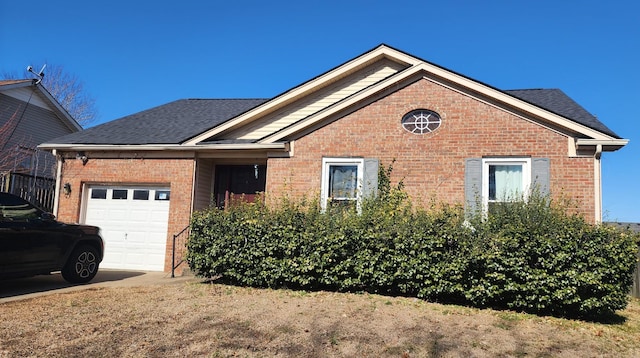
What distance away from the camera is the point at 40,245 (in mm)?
8273

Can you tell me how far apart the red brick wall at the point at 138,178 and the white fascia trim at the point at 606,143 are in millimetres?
Result: 9112

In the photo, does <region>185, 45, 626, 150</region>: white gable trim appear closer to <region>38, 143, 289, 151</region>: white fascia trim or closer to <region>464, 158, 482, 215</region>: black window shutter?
<region>38, 143, 289, 151</region>: white fascia trim

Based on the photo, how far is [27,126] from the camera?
707 inches

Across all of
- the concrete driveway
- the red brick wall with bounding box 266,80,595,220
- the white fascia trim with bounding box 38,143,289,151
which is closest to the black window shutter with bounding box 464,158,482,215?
the red brick wall with bounding box 266,80,595,220

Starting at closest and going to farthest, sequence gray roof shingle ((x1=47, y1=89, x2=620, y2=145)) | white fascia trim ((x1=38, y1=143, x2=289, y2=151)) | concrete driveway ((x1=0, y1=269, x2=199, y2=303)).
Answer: concrete driveway ((x1=0, y1=269, x2=199, y2=303)) < white fascia trim ((x1=38, y1=143, x2=289, y2=151)) < gray roof shingle ((x1=47, y1=89, x2=620, y2=145))

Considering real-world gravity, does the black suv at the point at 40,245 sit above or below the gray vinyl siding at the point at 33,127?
below

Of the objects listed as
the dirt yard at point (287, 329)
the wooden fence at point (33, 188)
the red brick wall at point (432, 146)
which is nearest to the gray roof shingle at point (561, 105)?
the red brick wall at point (432, 146)

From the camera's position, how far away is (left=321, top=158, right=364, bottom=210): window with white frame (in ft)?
34.2

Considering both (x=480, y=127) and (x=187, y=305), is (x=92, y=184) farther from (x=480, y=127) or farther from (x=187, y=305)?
(x=480, y=127)

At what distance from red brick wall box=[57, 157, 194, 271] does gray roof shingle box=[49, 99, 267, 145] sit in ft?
1.83

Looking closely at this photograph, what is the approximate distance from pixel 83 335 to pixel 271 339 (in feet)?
7.81

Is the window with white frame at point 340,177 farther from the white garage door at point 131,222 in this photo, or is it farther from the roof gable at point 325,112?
the white garage door at point 131,222

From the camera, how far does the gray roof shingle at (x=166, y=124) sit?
475 inches

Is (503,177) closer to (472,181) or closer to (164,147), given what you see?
(472,181)
